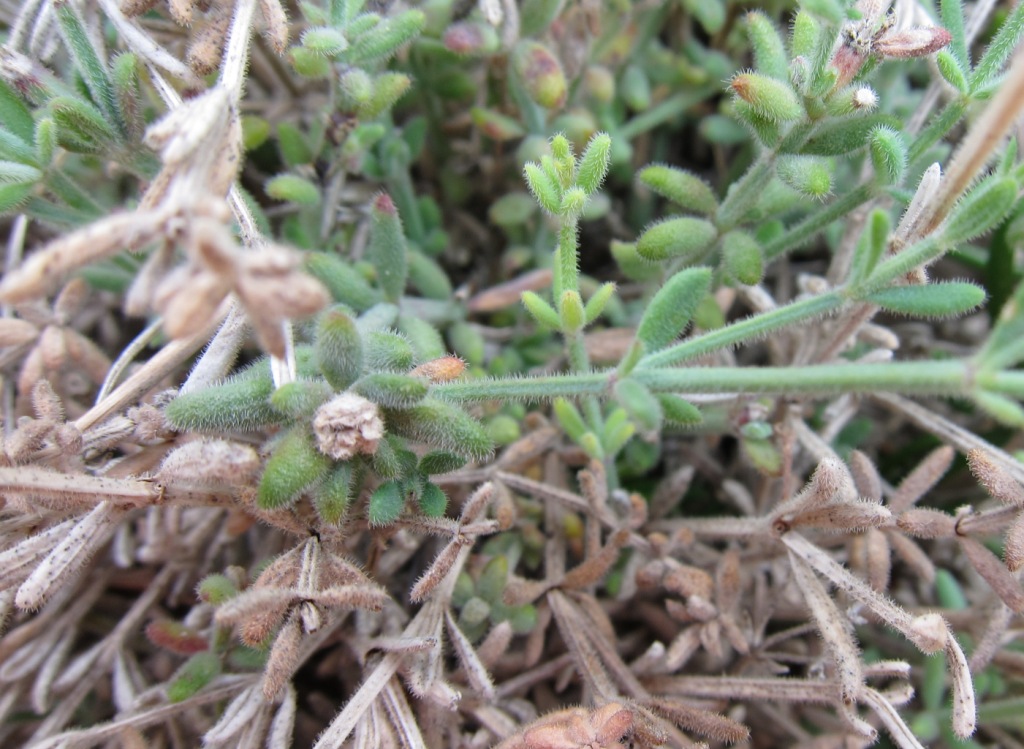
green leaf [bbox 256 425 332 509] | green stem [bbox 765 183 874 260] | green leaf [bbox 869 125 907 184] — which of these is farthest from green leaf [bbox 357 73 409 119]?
green leaf [bbox 869 125 907 184]

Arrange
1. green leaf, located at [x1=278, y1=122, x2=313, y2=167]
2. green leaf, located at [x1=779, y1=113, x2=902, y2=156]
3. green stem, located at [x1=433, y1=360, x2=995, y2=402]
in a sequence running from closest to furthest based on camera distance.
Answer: green stem, located at [x1=433, y1=360, x2=995, y2=402] < green leaf, located at [x1=779, y1=113, x2=902, y2=156] < green leaf, located at [x1=278, y1=122, x2=313, y2=167]

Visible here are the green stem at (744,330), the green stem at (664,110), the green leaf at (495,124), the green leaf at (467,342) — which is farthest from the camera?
the green stem at (664,110)

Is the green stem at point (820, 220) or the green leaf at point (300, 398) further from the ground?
the green stem at point (820, 220)

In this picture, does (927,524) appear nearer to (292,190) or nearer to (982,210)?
(982,210)

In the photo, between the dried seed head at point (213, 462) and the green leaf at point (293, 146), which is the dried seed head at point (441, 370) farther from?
the green leaf at point (293, 146)

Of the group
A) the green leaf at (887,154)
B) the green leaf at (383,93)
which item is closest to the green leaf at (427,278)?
the green leaf at (383,93)

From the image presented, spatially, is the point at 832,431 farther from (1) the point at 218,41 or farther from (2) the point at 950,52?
(1) the point at 218,41

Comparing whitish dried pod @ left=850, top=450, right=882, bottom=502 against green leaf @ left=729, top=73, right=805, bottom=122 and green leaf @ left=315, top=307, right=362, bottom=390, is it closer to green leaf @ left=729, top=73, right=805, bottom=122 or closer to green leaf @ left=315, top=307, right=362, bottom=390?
green leaf @ left=729, top=73, right=805, bottom=122
